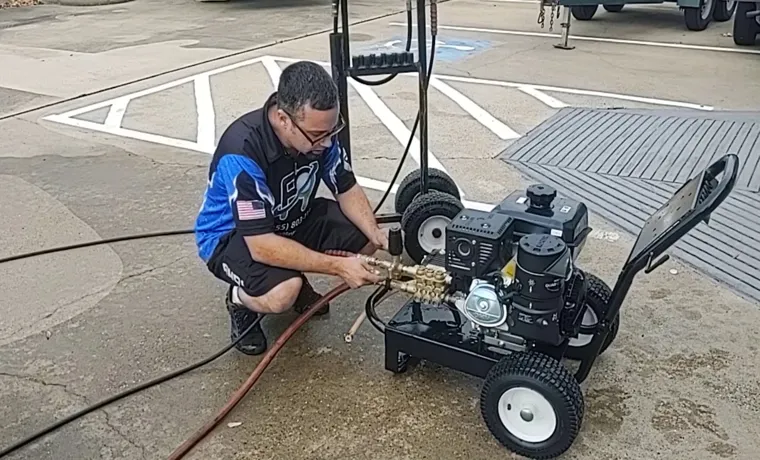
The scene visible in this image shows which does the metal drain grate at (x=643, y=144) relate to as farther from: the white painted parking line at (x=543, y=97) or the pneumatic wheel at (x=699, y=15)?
the pneumatic wheel at (x=699, y=15)

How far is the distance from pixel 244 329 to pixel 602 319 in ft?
3.88

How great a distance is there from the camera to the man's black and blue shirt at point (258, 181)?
7.43 feet

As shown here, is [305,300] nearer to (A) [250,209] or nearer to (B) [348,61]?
(A) [250,209]

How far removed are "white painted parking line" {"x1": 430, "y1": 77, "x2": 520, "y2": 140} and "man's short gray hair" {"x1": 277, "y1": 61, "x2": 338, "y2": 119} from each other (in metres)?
2.77

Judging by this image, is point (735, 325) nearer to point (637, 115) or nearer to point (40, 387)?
point (40, 387)

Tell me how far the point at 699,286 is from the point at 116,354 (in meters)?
2.19

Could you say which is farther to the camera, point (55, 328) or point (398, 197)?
point (398, 197)

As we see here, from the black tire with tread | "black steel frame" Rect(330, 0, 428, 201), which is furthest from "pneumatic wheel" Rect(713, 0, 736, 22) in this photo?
"black steel frame" Rect(330, 0, 428, 201)

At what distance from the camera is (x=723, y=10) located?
852cm

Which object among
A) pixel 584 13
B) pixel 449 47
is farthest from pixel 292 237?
pixel 584 13

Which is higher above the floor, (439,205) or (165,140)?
(439,205)

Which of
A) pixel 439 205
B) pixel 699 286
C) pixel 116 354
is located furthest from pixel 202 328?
pixel 699 286

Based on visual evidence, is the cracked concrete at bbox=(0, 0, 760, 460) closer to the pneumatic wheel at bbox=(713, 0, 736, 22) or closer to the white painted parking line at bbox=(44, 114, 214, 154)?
the white painted parking line at bbox=(44, 114, 214, 154)

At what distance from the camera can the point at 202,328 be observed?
276 cm
